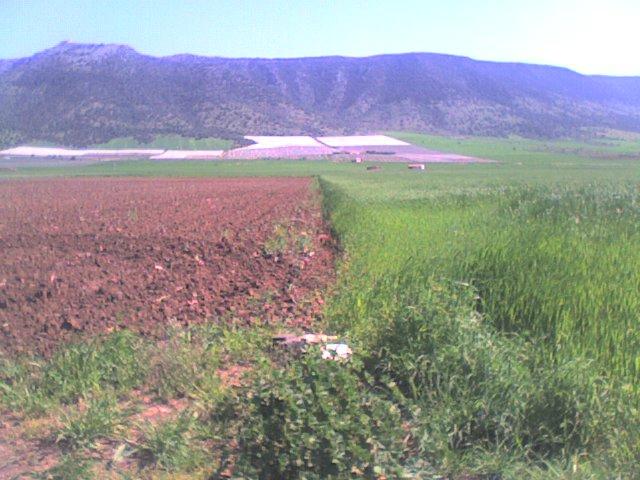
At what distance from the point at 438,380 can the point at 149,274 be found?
4.66m

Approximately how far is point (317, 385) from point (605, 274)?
3.37m

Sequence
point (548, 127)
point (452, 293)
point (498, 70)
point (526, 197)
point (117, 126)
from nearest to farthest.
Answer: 1. point (452, 293)
2. point (526, 197)
3. point (117, 126)
4. point (548, 127)
5. point (498, 70)

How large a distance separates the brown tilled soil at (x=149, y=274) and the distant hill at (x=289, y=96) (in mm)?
56051

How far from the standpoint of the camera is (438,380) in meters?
4.59

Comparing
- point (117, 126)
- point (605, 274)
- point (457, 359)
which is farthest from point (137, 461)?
point (117, 126)

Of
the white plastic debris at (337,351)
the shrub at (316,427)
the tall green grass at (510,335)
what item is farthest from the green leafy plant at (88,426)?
the tall green grass at (510,335)

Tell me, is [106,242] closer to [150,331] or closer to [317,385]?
[150,331]

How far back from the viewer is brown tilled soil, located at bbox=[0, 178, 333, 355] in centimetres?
649

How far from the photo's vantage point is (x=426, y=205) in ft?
55.1

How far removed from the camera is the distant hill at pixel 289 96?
3123 inches

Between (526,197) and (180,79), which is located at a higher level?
(180,79)

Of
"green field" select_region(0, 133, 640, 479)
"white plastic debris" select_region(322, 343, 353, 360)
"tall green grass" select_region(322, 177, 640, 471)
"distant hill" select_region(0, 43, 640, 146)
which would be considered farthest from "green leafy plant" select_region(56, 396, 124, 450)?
"distant hill" select_region(0, 43, 640, 146)

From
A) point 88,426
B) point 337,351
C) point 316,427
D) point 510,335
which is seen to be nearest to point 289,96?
point 510,335

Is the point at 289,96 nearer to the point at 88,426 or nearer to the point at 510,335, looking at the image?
the point at 510,335
